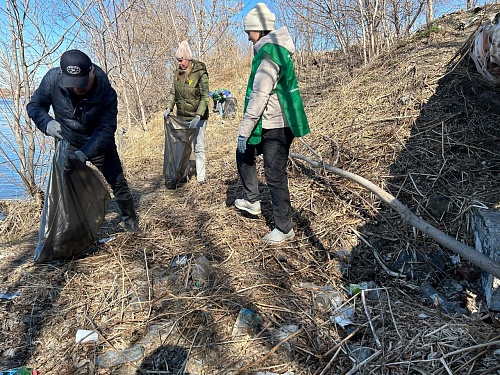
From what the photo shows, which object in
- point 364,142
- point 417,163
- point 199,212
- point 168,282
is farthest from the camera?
point 364,142

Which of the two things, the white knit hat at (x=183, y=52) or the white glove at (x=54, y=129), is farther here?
the white knit hat at (x=183, y=52)

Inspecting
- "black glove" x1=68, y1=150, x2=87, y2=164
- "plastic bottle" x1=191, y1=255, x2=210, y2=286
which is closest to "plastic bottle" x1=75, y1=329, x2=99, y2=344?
"plastic bottle" x1=191, y1=255, x2=210, y2=286

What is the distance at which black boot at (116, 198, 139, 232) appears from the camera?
3094mm

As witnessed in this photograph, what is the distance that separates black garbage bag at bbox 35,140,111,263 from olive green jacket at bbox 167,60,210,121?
194 cm

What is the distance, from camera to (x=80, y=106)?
2.59m

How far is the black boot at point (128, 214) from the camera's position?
122 inches


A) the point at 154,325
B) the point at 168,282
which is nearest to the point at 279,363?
the point at 154,325

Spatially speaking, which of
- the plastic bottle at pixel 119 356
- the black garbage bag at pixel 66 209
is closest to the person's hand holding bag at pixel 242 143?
the black garbage bag at pixel 66 209

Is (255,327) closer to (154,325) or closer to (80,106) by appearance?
(154,325)

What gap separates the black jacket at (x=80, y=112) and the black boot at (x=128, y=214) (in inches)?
20.9

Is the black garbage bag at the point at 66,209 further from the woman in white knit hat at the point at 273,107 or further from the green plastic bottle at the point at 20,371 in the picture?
the woman in white knit hat at the point at 273,107

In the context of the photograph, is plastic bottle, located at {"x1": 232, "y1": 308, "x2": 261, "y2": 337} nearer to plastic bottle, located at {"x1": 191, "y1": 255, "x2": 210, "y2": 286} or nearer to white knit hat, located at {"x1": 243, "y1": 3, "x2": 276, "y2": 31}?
plastic bottle, located at {"x1": 191, "y1": 255, "x2": 210, "y2": 286}

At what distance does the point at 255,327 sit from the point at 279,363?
28cm

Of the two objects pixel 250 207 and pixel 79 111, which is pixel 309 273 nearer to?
pixel 250 207
